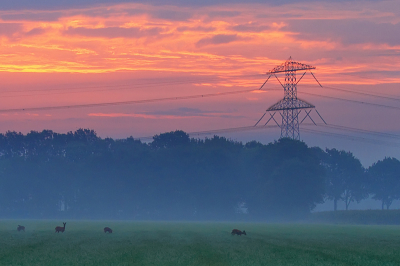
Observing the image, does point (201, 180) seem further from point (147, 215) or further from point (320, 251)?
point (320, 251)

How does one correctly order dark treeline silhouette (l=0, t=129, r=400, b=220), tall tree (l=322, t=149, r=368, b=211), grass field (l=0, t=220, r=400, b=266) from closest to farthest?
grass field (l=0, t=220, r=400, b=266) < dark treeline silhouette (l=0, t=129, r=400, b=220) < tall tree (l=322, t=149, r=368, b=211)

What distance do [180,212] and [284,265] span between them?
5083 inches

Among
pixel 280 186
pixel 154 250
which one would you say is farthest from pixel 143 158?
pixel 154 250

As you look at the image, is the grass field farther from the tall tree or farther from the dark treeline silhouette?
the tall tree

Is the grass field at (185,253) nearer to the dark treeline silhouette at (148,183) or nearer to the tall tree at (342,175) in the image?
the dark treeline silhouette at (148,183)

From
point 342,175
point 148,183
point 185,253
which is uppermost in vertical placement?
point 342,175

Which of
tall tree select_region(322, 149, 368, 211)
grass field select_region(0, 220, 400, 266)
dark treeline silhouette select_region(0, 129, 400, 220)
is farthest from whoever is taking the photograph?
tall tree select_region(322, 149, 368, 211)

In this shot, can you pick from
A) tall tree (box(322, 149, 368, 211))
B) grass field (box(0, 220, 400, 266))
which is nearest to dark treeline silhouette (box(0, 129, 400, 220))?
tall tree (box(322, 149, 368, 211))

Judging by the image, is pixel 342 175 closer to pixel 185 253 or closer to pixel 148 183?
pixel 148 183

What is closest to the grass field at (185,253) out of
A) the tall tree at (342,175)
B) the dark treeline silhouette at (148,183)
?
the dark treeline silhouette at (148,183)

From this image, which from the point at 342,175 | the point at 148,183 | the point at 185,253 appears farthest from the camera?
the point at 342,175

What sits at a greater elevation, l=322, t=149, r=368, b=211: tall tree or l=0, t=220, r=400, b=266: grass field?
l=322, t=149, r=368, b=211: tall tree

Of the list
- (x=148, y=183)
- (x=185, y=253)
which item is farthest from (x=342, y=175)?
(x=185, y=253)

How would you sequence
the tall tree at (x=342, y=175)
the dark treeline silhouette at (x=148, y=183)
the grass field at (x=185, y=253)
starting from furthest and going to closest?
the tall tree at (x=342, y=175), the dark treeline silhouette at (x=148, y=183), the grass field at (x=185, y=253)
